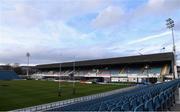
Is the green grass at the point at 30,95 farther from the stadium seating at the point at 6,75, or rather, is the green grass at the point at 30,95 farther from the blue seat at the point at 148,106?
the stadium seating at the point at 6,75

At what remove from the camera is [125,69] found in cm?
10481

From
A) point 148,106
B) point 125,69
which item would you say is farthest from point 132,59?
point 148,106

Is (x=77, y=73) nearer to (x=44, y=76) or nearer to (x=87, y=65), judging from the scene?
(x=87, y=65)

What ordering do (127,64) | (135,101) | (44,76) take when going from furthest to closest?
(44,76)
(127,64)
(135,101)

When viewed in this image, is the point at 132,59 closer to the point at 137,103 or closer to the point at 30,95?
the point at 30,95

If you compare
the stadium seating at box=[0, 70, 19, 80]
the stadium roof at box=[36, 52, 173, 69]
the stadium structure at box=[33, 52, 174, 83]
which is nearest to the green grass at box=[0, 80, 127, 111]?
the stadium structure at box=[33, 52, 174, 83]

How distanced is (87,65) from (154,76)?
36.3 m

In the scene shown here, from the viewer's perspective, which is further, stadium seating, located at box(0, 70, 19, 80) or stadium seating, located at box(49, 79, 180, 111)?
stadium seating, located at box(0, 70, 19, 80)

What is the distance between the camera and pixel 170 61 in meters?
89.1

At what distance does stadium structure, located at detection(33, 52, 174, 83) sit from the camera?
88.2m

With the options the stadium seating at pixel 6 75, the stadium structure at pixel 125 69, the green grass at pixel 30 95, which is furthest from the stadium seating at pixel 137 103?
the stadium seating at pixel 6 75

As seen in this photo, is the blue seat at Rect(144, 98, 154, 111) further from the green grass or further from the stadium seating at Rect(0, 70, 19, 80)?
the stadium seating at Rect(0, 70, 19, 80)

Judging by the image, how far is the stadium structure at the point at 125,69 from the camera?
289 feet

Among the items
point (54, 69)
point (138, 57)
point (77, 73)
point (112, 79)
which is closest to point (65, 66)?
point (77, 73)
